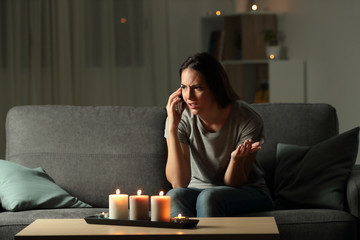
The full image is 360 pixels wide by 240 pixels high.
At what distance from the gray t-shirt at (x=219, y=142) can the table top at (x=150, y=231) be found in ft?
1.98

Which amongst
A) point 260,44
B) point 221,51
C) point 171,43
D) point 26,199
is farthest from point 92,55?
point 26,199

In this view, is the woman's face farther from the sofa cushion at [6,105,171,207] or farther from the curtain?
the curtain

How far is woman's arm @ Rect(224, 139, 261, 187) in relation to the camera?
7.69ft

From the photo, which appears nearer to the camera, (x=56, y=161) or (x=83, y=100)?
(x=56, y=161)

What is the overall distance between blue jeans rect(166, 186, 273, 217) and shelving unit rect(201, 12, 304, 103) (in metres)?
2.57

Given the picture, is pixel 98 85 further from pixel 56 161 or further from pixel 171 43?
pixel 56 161

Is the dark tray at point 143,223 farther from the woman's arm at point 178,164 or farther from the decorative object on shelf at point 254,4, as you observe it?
the decorative object on shelf at point 254,4

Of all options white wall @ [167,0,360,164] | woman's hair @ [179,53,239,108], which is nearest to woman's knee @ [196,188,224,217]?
woman's hair @ [179,53,239,108]

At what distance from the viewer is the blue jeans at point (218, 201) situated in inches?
90.1

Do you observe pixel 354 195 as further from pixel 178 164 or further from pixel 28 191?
pixel 28 191

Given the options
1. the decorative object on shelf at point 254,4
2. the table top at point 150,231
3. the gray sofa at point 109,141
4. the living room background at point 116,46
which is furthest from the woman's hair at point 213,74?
the decorative object on shelf at point 254,4

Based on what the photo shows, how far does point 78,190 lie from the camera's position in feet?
9.11

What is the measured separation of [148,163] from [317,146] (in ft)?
2.57

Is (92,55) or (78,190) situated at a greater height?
(92,55)
